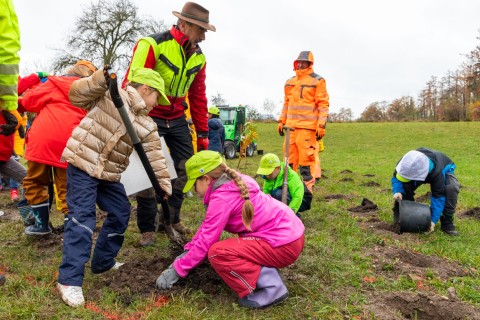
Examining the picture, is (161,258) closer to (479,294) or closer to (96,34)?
(479,294)

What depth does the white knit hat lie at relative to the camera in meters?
4.96

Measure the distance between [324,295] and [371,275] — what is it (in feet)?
2.24

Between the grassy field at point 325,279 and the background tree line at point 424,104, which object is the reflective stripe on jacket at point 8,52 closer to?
the grassy field at point 325,279

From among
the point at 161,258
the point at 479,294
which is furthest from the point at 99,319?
the point at 479,294

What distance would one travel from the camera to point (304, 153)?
6.59 m

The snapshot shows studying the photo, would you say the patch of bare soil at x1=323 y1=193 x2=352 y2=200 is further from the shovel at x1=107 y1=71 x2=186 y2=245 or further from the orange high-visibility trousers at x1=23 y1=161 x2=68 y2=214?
the orange high-visibility trousers at x1=23 y1=161 x2=68 y2=214

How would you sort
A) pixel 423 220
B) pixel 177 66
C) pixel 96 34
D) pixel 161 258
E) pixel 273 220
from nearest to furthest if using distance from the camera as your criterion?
pixel 273 220 → pixel 161 258 → pixel 177 66 → pixel 423 220 → pixel 96 34

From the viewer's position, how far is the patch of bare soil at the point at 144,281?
3.08 meters

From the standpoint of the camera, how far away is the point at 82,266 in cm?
292

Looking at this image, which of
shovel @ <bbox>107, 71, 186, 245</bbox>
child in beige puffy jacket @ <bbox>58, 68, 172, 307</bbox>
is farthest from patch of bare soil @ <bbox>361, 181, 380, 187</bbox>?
child in beige puffy jacket @ <bbox>58, 68, 172, 307</bbox>

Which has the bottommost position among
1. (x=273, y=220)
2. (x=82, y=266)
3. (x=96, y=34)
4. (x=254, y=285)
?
(x=254, y=285)

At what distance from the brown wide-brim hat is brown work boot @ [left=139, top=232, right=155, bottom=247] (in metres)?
2.07

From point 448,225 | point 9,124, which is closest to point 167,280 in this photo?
point 9,124

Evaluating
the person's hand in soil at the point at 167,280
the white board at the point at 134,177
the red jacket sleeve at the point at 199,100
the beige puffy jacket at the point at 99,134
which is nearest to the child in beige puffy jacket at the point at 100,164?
the beige puffy jacket at the point at 99,134
